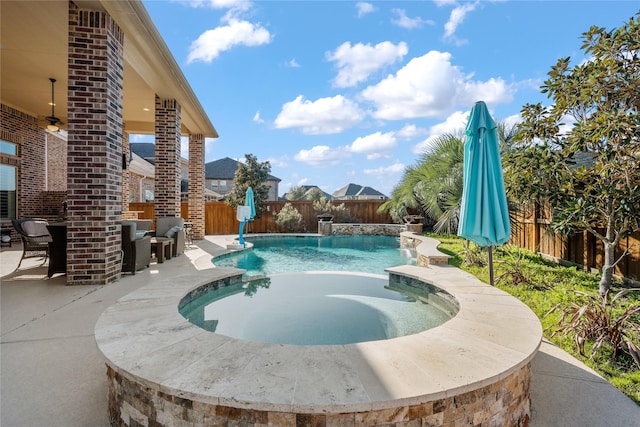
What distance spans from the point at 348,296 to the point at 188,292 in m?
2.30

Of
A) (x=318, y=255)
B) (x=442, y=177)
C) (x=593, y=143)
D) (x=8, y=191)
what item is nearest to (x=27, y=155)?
(x=8, y=191)

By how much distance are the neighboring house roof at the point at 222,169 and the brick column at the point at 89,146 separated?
30.8 meters

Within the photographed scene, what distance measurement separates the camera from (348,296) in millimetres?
4867

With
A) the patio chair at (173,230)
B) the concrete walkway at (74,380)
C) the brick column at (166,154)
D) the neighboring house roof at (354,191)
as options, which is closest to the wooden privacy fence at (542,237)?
the concrete walkway at (74,380)

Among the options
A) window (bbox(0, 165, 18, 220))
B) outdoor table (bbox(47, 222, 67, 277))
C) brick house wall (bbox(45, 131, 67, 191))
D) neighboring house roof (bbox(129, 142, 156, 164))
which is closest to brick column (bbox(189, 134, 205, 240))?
window (bbox(0, 165, 18, 220))

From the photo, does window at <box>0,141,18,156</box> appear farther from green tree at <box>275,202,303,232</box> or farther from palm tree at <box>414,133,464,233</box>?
palm tree at <box>414,133,464,233</box>

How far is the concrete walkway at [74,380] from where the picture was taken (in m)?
2.13

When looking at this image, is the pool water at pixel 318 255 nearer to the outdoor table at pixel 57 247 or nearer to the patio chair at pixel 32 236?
the outdoor table at pixel 57 247

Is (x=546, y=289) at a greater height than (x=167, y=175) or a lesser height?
lesser

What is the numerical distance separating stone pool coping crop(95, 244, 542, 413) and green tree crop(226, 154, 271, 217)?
12896mm

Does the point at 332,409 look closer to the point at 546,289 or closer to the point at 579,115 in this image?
the point at 546,289

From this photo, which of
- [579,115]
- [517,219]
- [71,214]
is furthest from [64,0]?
[517,219]

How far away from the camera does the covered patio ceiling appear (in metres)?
4.81

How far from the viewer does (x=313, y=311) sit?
164 inches
